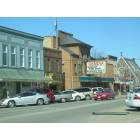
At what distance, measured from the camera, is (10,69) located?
45906 mm

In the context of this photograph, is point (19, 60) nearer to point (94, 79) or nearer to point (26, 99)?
point (26, 99)

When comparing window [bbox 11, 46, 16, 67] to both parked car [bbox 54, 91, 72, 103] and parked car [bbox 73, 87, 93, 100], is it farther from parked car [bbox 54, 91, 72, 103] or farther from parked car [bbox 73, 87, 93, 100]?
parked car [bbox 73, 87, 93, 100]

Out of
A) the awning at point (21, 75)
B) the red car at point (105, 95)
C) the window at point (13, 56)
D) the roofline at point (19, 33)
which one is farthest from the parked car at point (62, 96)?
the roofline at point (19, 33)

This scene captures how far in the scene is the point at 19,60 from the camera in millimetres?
47062

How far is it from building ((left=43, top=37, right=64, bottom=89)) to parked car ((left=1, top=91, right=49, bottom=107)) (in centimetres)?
1089

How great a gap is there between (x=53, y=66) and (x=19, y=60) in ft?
31.1

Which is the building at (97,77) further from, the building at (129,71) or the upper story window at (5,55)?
the upper story window at (5,55)

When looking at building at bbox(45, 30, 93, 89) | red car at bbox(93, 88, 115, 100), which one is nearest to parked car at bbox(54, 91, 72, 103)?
red car at bbox(93, 88, 115, 100)

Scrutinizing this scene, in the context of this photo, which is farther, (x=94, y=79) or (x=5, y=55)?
(x=94, y=79)

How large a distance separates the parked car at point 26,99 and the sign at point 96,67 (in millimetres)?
11629

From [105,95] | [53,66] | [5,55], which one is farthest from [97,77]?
[5,55]

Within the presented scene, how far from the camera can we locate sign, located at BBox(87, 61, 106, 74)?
5218cm

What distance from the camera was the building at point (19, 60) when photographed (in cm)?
4419

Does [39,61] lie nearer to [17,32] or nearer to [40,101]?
[17,32]
